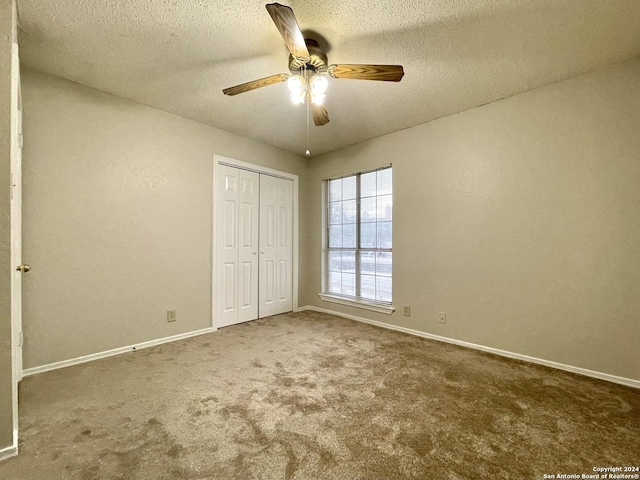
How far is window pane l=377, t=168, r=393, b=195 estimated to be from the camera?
3691 millimetres

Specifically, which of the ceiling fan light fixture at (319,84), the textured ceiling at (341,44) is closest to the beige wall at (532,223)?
the textured ceiling at (341,44)

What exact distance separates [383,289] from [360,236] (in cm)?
81

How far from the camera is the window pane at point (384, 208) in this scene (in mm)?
3691

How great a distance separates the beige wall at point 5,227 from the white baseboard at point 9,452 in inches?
0.7

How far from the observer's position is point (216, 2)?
1681 millimetres

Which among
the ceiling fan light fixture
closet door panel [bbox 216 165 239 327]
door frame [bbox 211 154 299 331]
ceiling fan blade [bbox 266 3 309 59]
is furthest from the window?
ceiling fan blade [bbox 266 3 309 59]

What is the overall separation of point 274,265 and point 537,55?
141 inches

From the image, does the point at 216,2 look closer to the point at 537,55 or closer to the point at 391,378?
the point at 537,55

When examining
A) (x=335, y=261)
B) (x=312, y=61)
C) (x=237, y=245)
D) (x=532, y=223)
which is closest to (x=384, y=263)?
(x=335, y=261)

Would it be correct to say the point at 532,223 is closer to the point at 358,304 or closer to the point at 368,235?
the point at 368,235

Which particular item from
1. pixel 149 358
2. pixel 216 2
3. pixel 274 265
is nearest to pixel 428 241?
pixel 274 265

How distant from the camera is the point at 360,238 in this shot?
13.2 feet

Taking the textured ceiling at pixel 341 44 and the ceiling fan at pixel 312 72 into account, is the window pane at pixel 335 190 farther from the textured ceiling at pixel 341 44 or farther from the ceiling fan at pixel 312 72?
the ceiling fan at pixel 312 72

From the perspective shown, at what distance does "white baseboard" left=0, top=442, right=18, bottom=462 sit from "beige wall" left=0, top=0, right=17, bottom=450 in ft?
0.06
